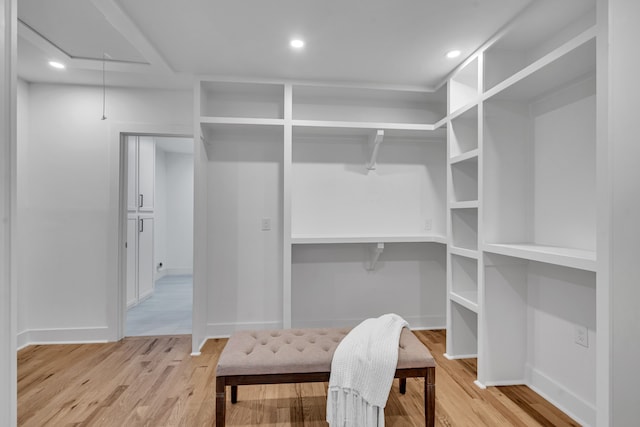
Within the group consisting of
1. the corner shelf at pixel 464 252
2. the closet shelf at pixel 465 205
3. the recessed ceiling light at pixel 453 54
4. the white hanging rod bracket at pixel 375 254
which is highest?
the recessed ceiling light at pixel 453 54

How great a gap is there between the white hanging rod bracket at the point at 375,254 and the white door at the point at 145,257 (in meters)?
3.24

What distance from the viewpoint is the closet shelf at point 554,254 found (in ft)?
4.91

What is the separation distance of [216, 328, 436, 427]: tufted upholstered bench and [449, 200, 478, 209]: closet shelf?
42.1 inches

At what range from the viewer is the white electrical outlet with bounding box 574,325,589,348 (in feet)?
6.12

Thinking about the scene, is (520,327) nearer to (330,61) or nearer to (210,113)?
(330,61)

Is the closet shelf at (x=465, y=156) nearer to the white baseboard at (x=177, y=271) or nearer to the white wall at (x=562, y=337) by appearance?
the white wall at (x=562, y=337)

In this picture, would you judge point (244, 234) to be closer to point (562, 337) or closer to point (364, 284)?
point (364, 284)

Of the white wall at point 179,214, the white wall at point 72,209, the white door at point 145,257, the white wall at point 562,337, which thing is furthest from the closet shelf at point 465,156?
the white wall at point 179,214

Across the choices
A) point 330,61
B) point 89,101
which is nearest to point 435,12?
point 330,61

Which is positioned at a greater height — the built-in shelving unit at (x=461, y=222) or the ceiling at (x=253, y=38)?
the ceiling at (x=253, y=38)

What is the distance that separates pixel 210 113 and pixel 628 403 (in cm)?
335

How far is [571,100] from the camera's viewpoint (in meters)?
1.96

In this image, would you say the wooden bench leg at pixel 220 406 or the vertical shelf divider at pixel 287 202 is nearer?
the wooden bench leg at pixel 220 406

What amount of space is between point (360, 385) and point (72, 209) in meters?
3.00
